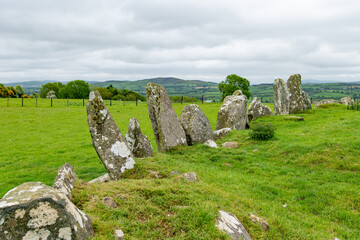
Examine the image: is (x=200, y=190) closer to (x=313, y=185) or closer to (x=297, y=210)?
(x=297, y=210)

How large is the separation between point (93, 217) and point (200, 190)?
3.20m

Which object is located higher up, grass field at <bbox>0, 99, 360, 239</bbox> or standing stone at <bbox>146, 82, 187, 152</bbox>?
standing stone at <bbox>146, 82, 187, 152</bbox>

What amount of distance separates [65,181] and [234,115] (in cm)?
1713

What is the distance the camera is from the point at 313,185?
33.2 feet

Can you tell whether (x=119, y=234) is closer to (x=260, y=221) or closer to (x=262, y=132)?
(x=260, y=221)

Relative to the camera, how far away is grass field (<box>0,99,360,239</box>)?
569cm

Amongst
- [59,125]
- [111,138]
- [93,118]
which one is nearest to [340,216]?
[111,138]

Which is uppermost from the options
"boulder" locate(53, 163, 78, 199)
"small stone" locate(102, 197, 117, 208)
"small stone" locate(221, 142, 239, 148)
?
"boulder" locate(53, 163, 78, 199)

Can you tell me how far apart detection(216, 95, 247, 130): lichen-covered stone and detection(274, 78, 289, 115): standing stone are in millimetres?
8029

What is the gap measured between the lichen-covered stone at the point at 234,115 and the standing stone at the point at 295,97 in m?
8.61

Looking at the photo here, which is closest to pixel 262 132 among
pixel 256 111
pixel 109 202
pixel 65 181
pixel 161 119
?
pixel 161 119

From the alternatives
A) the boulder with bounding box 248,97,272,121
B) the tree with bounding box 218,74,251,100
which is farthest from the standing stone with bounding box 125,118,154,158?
the tree with bounding box 218,74,251,100

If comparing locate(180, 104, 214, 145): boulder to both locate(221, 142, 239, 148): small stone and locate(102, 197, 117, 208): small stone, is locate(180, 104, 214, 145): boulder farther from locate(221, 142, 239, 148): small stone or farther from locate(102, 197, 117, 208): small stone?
locate(102, 197, 117, 208): small stone

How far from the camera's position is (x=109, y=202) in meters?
6.09
